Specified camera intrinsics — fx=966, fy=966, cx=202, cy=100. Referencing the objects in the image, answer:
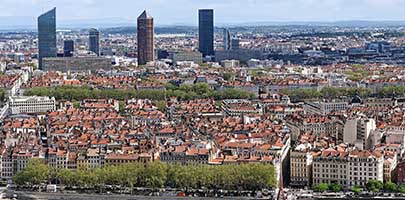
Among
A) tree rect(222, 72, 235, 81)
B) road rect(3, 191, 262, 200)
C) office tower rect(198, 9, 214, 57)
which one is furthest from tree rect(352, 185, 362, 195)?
office tower rect(198, 9, 214, 57)

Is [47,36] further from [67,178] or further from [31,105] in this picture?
[67,178]

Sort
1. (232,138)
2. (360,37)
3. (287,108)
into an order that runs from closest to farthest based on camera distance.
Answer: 1. (232,138)
2. (287,108)
3. (360,37)

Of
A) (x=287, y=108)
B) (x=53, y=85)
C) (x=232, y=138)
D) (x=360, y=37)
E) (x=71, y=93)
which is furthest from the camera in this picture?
(x=360, y=37)

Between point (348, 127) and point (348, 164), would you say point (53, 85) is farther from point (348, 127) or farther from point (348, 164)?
point (348, 164)

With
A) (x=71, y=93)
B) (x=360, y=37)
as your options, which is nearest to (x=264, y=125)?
(x=71, y=93)

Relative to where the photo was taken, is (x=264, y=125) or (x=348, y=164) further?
(x=264, y=125)

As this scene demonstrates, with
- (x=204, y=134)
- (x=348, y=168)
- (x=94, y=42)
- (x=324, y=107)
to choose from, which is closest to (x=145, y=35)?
(x=94, y=42)

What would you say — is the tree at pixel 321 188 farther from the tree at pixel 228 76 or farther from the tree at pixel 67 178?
the tree at pixel 228 76
